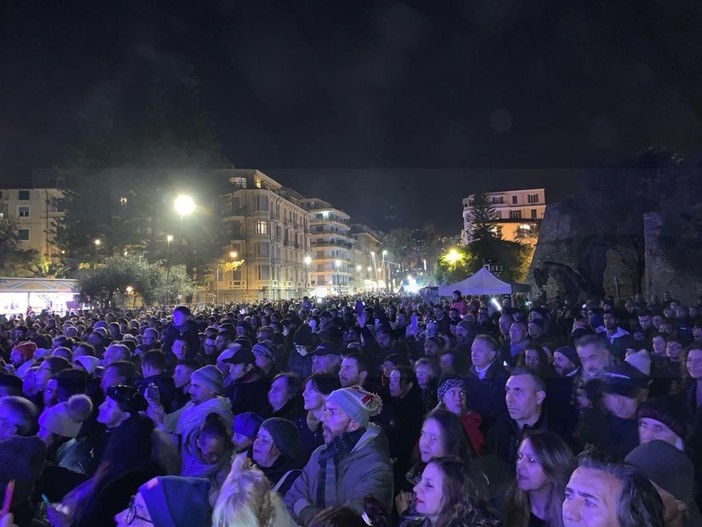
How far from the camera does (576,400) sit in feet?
14.7

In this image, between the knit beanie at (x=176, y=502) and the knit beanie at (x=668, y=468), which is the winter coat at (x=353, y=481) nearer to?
the knit beanie at (x=176, y=502)

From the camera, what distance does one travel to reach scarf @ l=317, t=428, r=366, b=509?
9.82 feet

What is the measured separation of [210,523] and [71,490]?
1522 mm

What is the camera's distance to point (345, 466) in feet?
10.0

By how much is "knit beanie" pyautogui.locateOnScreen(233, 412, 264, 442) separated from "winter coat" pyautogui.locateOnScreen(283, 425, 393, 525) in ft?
3.00

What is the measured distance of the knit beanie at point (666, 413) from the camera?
9.77ft

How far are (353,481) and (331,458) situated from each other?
0.67 ft

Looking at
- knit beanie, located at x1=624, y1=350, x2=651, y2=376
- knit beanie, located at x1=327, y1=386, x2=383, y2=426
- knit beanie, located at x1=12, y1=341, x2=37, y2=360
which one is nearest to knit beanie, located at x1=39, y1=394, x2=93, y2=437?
knit beanie, located at x1=327, y1=386, x2=383, y2=426

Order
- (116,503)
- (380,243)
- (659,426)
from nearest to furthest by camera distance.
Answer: (116,503) < (659,426) < (380,243)

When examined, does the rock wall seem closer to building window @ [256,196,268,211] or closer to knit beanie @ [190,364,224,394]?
knit beanie @ [190,364,224,394]

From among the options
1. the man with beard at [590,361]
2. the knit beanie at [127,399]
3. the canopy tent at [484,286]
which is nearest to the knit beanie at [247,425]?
the knit beanie at [127,399]

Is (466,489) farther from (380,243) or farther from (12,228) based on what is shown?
(380,243)

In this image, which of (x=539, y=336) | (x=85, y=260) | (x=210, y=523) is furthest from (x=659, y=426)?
(x=85, y=260)

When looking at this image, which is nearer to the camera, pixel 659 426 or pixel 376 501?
pixel 376 501
